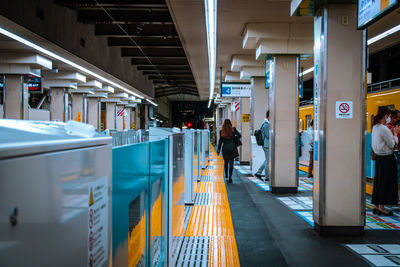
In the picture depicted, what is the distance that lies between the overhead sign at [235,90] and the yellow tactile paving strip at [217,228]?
5778mm

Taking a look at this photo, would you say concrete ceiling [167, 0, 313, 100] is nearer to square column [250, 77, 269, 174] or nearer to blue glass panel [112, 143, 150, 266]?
square column [250, 77, 269, 174]

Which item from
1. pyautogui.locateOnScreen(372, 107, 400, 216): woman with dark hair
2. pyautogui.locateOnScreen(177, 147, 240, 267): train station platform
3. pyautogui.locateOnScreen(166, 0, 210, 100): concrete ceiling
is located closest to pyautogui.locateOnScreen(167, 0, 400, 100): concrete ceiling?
pyautogui.locateOnScreen(166, 0, 210, 100): concrete ceiling

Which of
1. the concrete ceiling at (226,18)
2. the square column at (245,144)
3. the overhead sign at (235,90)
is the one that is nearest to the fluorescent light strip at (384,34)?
the concrete ceiling at (226,18)

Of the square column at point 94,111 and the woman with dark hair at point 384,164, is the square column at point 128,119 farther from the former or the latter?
the woman with dark hair at point 384,164

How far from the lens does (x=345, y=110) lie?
14.2ft

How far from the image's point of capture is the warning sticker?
1039mm

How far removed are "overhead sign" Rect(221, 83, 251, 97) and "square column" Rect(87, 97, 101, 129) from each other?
10.4 meters

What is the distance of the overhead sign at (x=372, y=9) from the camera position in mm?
3070

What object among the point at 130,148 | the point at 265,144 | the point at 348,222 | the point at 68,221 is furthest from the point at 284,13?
the point at 68,221

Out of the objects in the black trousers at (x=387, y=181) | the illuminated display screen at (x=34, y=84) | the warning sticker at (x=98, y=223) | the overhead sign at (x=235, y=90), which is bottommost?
the black trousers at (x=387, y=181)

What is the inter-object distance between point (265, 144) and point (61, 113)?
10301mm

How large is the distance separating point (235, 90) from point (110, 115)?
13.1 m

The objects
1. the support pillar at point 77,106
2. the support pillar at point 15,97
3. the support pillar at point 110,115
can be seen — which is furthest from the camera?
the support pillar at point 110,115

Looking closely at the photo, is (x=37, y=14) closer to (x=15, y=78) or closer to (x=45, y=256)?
(x=15, y=78)
